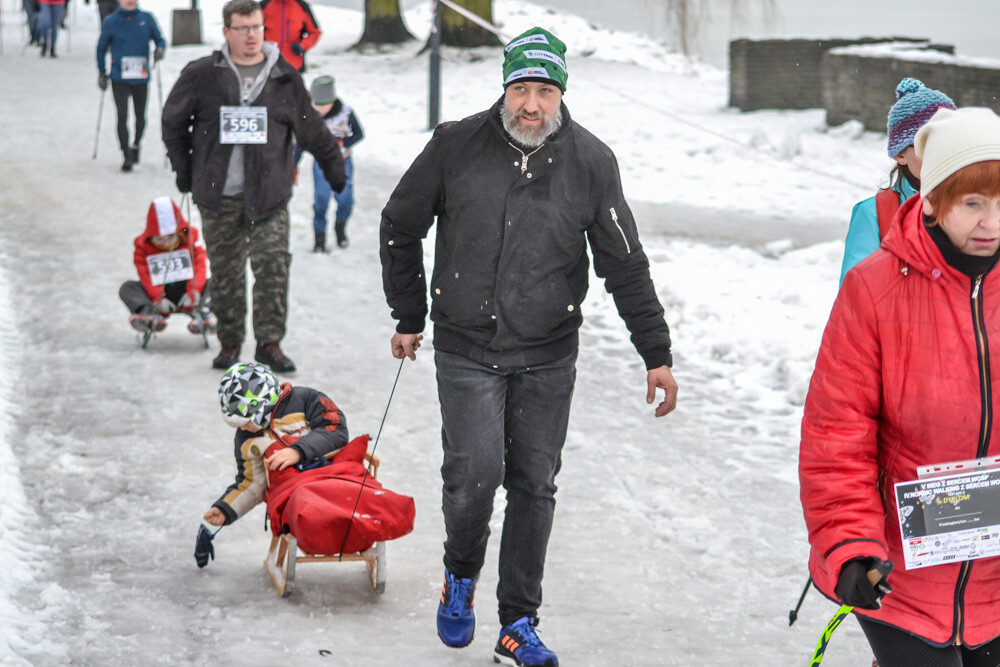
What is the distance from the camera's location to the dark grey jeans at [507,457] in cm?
409

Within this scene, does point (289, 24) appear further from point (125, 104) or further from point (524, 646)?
point (524, 646)

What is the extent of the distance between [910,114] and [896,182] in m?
0.23

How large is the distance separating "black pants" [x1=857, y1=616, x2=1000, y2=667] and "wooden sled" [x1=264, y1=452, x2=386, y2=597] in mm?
2194

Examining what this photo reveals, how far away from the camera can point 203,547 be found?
4.89 m

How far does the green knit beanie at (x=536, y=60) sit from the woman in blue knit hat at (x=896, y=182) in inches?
38.8

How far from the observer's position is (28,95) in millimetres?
18250

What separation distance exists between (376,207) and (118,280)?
Answer: 325 centimetres

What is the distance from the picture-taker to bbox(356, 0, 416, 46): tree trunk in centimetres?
2342

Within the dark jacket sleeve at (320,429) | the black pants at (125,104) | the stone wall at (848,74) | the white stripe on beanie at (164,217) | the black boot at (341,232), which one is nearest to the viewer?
the dark jacket sleeve at (320,429)

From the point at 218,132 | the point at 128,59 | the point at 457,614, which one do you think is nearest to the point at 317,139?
the point at 218,132

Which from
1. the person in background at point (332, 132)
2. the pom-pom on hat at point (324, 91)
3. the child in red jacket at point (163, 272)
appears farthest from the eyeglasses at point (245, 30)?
the pom-pom on hat at point (324, 91)

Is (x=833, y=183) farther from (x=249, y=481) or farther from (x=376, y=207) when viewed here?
(x=249, y=481)

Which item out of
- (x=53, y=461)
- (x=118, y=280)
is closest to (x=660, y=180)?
(x=118, y=280)

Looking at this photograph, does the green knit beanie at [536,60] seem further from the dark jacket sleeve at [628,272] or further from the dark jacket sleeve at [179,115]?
the dark jacket sleeve at [179,115]
